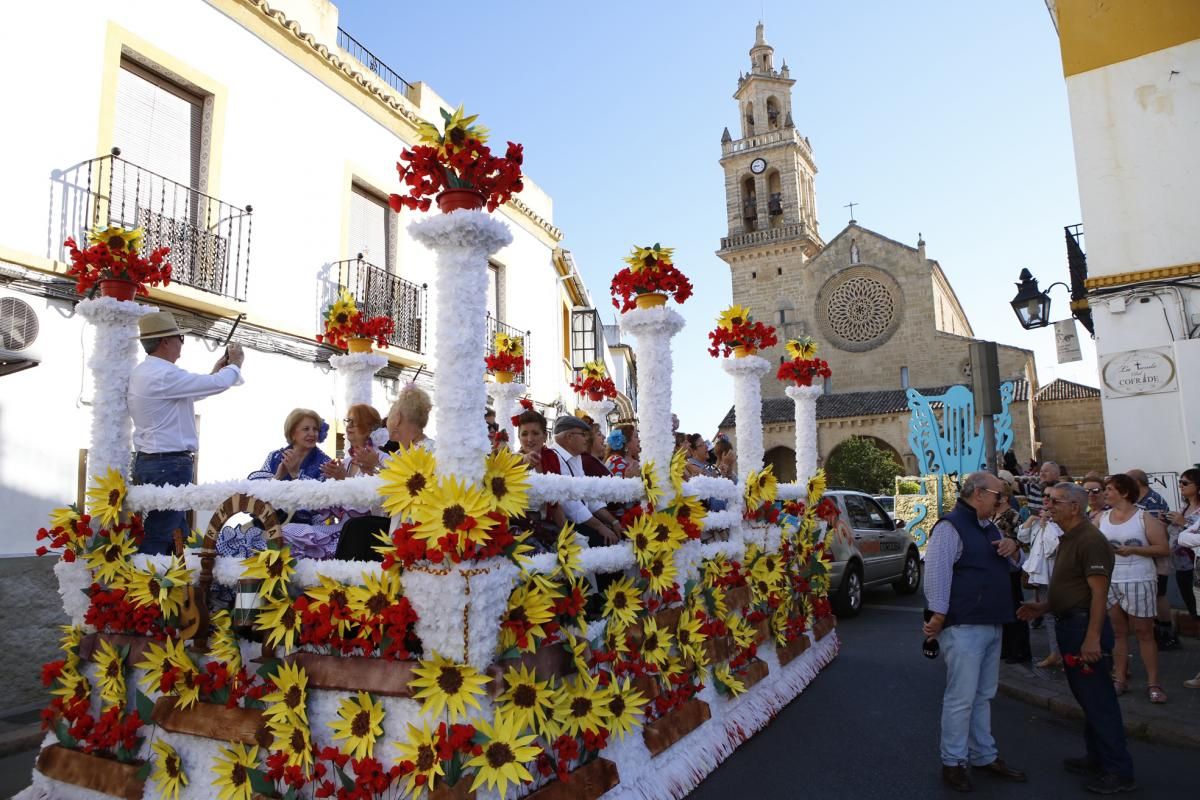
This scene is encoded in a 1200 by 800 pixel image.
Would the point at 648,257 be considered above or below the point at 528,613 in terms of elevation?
above

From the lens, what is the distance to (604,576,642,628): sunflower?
4.20 metres

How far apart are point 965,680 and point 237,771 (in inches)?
148

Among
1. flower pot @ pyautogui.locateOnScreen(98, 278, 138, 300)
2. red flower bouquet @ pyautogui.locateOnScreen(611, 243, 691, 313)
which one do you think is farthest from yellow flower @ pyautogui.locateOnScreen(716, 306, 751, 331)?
flower pot @ pyautogui.locateOnScreen(98, 278, 138, 300)

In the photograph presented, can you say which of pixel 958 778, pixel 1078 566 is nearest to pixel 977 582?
pixel 1078 566

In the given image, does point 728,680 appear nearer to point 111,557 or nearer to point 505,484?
point 505,484

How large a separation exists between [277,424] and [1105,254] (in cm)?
1092

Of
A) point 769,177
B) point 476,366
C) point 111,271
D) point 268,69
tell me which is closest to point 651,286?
point 476,366

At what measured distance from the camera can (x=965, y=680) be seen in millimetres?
4387

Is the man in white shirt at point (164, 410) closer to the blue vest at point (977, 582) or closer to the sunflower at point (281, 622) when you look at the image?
the sunflower at point (281, 622)

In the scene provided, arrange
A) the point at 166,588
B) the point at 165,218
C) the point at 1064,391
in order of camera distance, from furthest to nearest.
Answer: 1. the point at 1064,391
2. the point at 165,218
3. the point at 166,588

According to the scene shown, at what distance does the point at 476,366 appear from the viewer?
3445 millimetres

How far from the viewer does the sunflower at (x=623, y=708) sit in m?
3.87

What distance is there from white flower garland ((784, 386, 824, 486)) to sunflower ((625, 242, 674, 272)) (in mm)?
3833

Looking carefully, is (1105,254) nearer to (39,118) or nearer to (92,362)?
(92,362)
